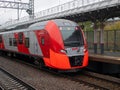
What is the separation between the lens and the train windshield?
13.6 m

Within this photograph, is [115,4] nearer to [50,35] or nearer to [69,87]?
[50,35]

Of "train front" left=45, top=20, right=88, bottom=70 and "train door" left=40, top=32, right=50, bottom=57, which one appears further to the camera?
"train door" left=40, top=32, right=50, bottom=57

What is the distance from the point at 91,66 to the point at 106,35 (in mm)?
9448

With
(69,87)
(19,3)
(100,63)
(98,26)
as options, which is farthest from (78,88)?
(19,3)

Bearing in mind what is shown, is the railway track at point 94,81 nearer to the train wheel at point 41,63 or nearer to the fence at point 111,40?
the train wheel at point 41,63

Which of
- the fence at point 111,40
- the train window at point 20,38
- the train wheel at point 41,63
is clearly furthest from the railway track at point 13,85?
the fence at point 111,40

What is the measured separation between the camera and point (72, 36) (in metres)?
13.9

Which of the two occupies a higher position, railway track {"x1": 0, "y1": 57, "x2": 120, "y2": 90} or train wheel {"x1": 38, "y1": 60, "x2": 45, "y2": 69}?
train wheel {"x1": 38, "y1": 60, "x2": 45, "y2": 69}

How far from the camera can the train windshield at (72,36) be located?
13.6 meters

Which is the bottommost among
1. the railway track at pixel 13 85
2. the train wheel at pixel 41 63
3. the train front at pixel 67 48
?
the railway track at pixel 13 85

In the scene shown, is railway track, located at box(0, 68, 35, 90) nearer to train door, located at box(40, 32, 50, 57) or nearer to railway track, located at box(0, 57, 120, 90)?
train door, located at box(40, 32, 50, 57)

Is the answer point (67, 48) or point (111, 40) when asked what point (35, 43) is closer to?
point (67, 48)

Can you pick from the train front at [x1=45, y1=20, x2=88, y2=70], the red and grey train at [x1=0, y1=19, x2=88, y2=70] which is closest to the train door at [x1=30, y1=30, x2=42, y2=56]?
the red and grey train at [x1=0, y1=19, x2=88, y2=70]

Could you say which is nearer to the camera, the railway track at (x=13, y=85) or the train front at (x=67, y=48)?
the railway track at (x=13, y=85)
